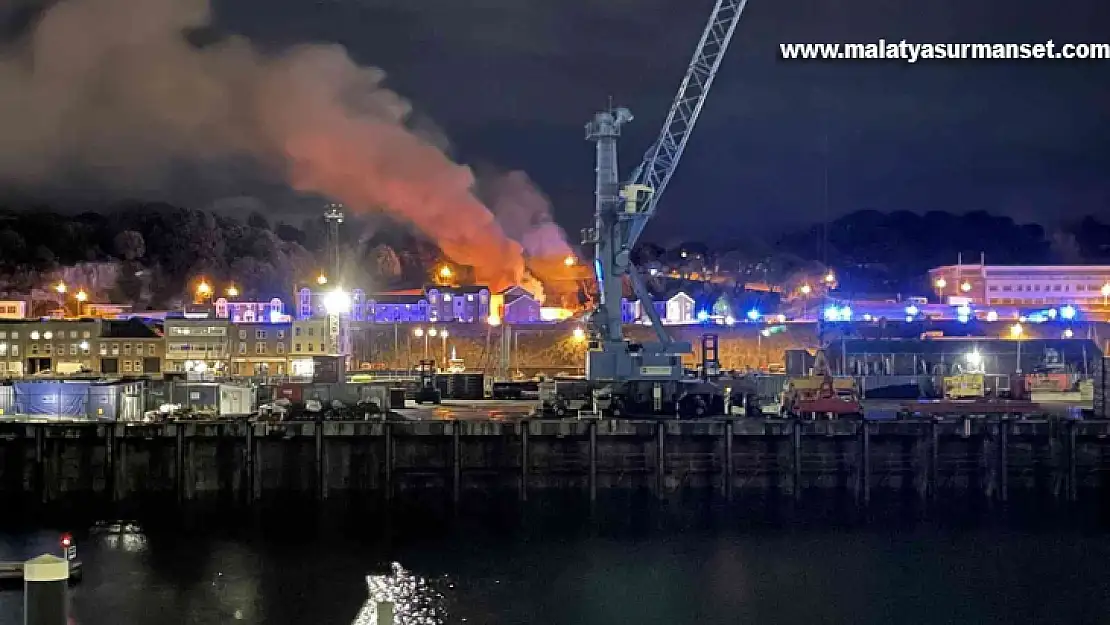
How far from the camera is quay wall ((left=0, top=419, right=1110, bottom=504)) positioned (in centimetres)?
2770

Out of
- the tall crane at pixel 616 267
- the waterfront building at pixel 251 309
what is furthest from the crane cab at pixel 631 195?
the waterfront building at pixel 251 309

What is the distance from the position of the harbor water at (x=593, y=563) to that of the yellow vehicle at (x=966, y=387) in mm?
12058

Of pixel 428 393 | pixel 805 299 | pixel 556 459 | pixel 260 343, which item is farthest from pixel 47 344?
pixel 805 299

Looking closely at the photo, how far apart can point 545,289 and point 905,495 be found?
2643 inches

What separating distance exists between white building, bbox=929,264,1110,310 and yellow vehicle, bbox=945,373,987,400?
43.4 meters

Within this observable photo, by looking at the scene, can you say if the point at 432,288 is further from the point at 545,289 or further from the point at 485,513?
the point at 485,513

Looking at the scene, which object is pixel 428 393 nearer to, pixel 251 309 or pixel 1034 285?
pixel 251 309

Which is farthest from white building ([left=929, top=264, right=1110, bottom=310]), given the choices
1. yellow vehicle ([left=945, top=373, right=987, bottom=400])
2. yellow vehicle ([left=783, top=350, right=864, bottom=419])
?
yellow vehicle ([left=783, top=350, right=864, bottom=419])

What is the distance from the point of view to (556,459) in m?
28.3

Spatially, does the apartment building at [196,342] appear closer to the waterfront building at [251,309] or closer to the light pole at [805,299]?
the waterfront building at [251,309]

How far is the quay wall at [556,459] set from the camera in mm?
27703

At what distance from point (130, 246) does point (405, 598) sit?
327 feet

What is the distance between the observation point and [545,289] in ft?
310

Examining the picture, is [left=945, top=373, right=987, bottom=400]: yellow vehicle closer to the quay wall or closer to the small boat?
the quay wall
